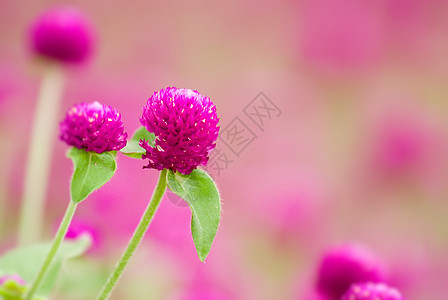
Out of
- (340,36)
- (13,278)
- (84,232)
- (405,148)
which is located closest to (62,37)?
(84,232)

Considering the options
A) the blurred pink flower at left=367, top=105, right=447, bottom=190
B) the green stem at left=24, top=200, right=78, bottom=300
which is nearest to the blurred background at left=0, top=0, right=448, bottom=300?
the blurred pink flower at left=367, top=105, right=447, bottom=190

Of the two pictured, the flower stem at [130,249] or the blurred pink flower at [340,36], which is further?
the blurred pink flower at [340,36]

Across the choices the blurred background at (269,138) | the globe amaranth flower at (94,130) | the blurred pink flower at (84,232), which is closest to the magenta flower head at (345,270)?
the blurred background at (269,138)

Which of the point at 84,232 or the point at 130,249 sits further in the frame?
the point at 84,232

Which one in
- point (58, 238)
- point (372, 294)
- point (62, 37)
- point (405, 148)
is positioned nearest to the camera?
point (58, 238)

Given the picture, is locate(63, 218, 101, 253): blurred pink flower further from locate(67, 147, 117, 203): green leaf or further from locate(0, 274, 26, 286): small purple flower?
locate(67, 147, 117, 203): green leaf

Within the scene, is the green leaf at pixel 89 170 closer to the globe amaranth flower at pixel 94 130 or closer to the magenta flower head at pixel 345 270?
the globe amaranth flower at pixel 94 130

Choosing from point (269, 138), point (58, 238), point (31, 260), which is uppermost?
Result: point (58, 238)

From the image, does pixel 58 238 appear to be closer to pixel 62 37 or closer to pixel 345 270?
pixel 345 270
